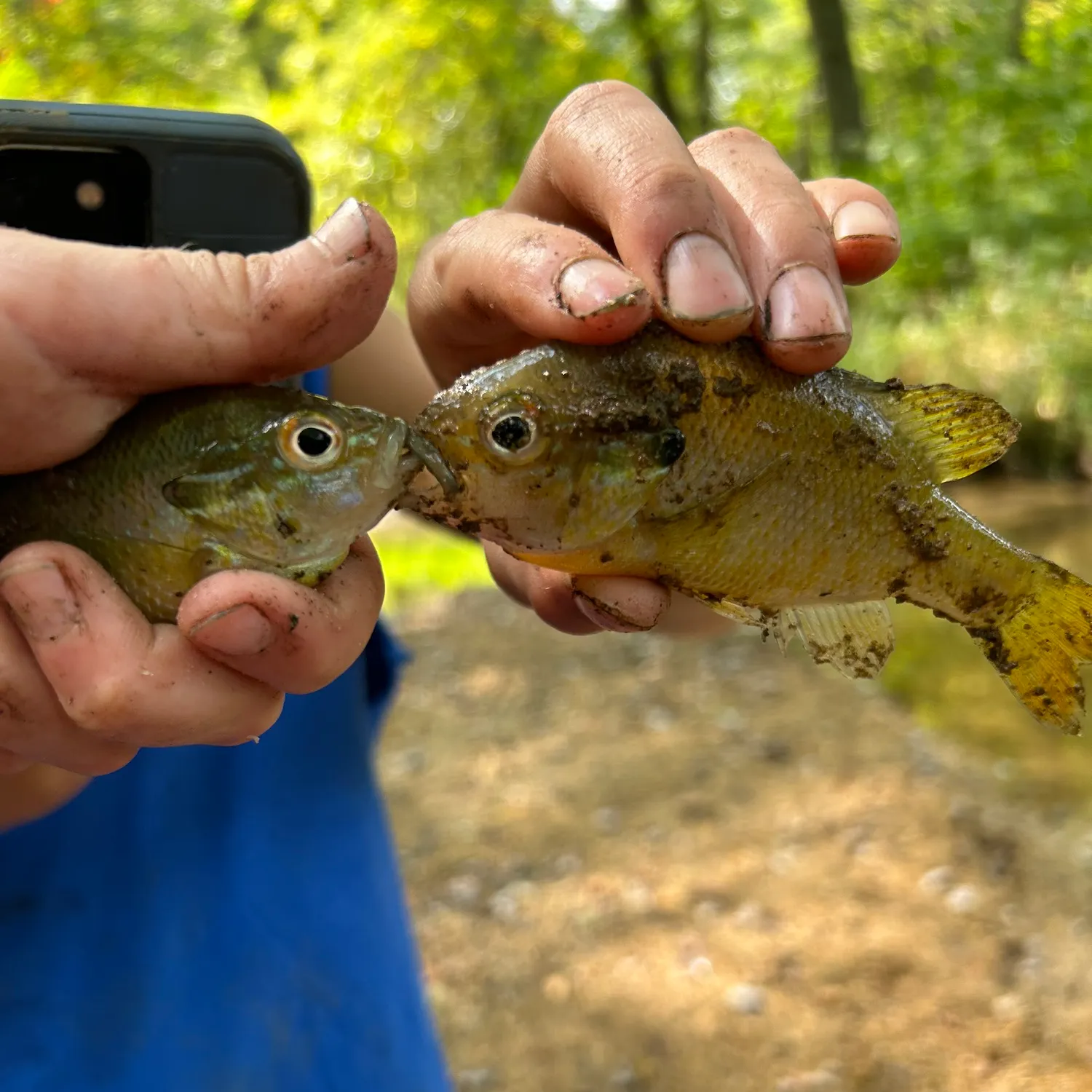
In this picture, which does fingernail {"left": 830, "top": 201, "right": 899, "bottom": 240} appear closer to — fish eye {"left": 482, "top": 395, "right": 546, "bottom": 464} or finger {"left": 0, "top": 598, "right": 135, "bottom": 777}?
fish eye {"left": 482, "top": 395, "right": 546, "bottom": 464}

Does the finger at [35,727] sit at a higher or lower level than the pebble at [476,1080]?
higher

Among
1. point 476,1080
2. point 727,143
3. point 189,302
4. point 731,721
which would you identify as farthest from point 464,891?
point 189,302

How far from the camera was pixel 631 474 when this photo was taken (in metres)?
1.60

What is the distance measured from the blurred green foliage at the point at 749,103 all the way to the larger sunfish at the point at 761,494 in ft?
23.8

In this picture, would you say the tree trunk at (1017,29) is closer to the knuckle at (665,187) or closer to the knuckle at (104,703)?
the knuckle at (665,187)

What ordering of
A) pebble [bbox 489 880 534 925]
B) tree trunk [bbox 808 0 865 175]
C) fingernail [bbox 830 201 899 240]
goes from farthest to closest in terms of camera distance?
tree trunk [bbox 808 0 865 175]
pebble [bbox 489 880 534 925]
fingernail [bbox 830 201 899 240]

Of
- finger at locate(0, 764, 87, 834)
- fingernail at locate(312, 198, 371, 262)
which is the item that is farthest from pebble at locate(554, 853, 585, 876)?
fingernail at locate(312, 198, 371, 262)

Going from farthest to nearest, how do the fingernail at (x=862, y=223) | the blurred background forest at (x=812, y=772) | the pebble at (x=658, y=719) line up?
the pebble at (x=658, y=719) < the blurred background forest at (x=812, y=772) < the fingernail at (x=862, y=223)

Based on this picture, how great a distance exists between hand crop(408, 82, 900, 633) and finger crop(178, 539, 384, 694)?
0.44 meters

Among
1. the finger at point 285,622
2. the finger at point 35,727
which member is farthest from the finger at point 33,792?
the finger at point 285,622

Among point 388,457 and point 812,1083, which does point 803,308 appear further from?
point 812,1083

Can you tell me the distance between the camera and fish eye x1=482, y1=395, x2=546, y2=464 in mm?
1512

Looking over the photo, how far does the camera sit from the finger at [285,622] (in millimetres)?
1330

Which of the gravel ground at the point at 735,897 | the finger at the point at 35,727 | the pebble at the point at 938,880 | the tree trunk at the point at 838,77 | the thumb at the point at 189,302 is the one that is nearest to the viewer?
the thumb at the point at 189,302
